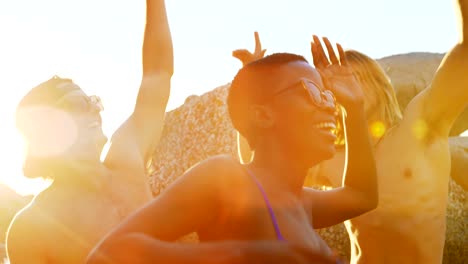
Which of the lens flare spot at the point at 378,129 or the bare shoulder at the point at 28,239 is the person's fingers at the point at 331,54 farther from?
the bare shoulder at the point at 28,239

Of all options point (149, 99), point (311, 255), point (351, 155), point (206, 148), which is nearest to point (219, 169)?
point (311, 255)

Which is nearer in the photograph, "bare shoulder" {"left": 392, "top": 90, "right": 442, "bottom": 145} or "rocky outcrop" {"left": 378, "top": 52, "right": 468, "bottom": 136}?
"bare shoulder" {"left": 392, "top": 90, "right": 442, "bottom": 145}

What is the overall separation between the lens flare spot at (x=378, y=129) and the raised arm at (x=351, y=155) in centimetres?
133

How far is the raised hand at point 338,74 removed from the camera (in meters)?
2.56

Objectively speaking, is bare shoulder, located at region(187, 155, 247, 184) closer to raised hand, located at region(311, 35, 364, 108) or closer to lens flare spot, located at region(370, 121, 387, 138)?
raised hand, located at region(311, 35, 364, 108)

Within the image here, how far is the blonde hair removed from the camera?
12.7 feet

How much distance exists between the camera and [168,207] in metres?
1.84

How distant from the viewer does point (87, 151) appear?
10.9 ft

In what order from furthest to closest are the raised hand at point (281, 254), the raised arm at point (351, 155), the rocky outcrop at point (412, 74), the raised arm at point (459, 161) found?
1. the rocky outcrop at point (412, 74)
2. the raised arm at point (459, 161)
3. the raised arm at point (351, 155)
4. the raised hand at point (281, 254)

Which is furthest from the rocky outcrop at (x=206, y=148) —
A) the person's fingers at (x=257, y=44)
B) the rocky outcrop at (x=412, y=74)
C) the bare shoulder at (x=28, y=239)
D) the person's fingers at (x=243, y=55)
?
the rocky outcrop at (x=412, y=74)

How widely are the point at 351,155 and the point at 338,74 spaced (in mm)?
339

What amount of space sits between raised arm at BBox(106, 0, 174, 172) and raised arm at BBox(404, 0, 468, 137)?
1492 millimetres

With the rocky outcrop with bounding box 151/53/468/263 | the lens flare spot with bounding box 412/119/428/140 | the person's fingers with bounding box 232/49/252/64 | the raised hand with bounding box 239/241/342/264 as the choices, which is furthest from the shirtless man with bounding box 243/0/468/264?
the rocky outcrop with bounding box 151/53/468/263

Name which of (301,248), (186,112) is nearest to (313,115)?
(301,248)
